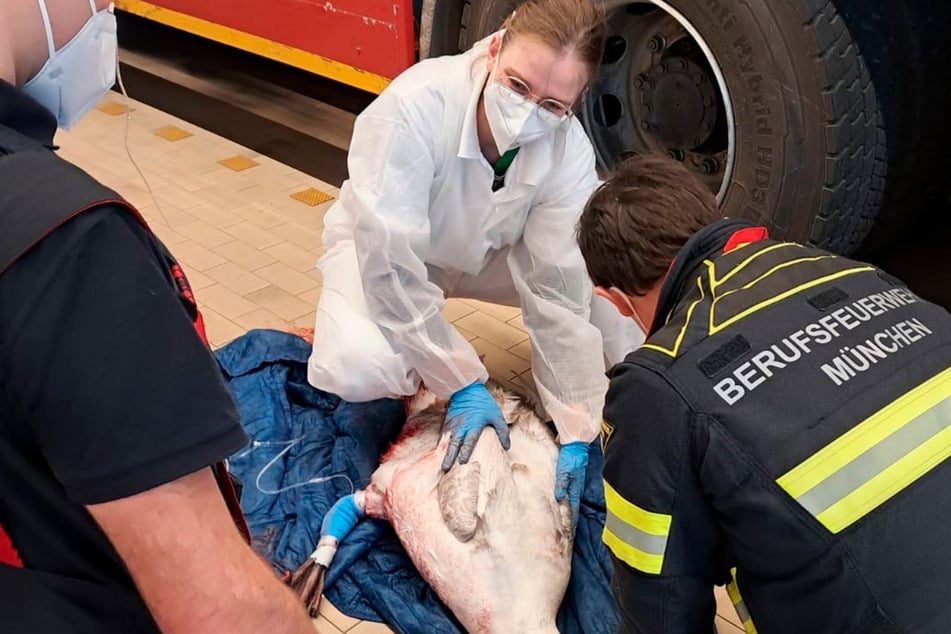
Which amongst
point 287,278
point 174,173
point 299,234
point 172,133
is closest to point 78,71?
point 287,278

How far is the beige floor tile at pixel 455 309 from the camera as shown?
10.9ft

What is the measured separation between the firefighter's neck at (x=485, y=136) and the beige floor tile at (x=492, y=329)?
828 mm

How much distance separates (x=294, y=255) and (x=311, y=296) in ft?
1.15

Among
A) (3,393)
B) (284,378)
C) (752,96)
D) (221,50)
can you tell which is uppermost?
(3,393)

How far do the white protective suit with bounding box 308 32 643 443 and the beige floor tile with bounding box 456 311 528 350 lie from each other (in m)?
0.47

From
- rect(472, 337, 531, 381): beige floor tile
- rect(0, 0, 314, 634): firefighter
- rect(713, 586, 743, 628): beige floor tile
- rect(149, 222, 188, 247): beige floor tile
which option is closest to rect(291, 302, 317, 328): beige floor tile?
rect(472, 337, 531, 381): beige floor tile

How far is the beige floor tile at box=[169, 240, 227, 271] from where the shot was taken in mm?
3635

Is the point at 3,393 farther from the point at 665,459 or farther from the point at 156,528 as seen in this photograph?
the point at 665,459

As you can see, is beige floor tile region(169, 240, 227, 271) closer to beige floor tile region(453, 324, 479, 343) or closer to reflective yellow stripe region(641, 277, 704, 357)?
beige floor tile region(453, 324, 479, 343)

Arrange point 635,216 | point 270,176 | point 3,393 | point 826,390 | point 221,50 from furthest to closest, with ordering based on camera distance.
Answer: point 221,50, point 270,176, point 635,216, point 826,390, point 3,393

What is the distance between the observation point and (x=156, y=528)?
0.79 m

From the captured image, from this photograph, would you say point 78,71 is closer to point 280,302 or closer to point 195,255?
point 280,302

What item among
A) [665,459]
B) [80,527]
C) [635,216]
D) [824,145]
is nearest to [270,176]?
[824,145]

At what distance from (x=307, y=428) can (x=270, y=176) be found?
199cm
